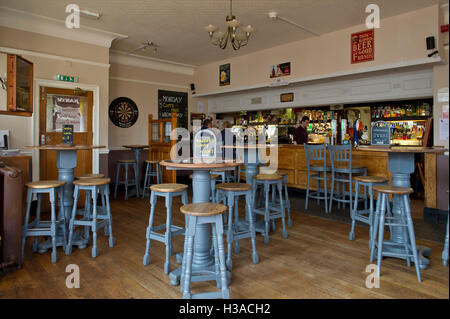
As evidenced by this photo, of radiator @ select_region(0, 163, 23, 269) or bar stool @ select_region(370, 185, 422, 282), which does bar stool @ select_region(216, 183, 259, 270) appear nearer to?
bar stool @ select_region(370, 185, 422, 282)

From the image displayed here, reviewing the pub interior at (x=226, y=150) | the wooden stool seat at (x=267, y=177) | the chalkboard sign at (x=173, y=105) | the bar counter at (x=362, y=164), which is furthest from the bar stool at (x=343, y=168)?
the chalkboard sign at (x=173, y=105)

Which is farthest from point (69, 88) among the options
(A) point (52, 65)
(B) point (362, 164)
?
(B) point (362, 164)

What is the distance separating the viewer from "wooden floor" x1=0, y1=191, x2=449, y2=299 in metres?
2.44

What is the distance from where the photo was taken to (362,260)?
122 inches

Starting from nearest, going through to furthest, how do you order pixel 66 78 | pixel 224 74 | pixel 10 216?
pixel 10 216 < pixel 66 78 < pixel 224 74

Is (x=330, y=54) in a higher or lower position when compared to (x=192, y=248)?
higher

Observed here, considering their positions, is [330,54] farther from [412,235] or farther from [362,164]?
[412,235]

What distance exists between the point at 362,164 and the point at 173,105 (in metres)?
5.58

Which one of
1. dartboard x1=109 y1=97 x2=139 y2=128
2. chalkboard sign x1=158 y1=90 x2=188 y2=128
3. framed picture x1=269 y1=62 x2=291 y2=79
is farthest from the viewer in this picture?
chalkboard sign x1=158 y1=90 x2=188 y2=128

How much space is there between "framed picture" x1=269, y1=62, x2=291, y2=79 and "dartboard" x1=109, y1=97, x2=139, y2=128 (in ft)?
12.1

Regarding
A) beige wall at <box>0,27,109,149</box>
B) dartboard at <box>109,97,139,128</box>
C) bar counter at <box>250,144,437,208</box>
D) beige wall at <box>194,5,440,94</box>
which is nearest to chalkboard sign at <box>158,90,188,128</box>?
beige wall at <box>194,5,440,94</box>

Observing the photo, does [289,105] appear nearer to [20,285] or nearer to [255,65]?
[255,65]

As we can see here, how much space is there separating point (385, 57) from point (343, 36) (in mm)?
1009

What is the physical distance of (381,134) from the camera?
341 cm
